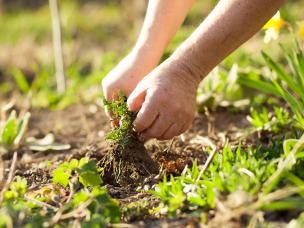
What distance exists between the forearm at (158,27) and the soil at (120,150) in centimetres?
34

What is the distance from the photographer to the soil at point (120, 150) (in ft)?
7.06

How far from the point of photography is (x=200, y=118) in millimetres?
3105

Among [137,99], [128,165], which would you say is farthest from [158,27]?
[128,165]

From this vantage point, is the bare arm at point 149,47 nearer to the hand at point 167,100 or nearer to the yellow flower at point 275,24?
the hand at point 167,100

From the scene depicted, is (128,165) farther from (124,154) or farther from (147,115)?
(147,115)

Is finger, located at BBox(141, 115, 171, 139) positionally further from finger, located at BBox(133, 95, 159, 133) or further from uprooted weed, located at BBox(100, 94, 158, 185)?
uprooted weed, located at BBox(100, 94, 158, 185)

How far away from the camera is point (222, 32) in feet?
6.29

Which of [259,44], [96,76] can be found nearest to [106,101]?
[96,76]

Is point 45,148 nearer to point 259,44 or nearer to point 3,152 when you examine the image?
point 3,152

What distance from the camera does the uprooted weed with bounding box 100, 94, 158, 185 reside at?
2.13m

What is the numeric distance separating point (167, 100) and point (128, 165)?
1.09 feet

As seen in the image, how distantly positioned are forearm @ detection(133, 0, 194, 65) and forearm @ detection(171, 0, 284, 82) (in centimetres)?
37

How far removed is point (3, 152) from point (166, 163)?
35.9 inches

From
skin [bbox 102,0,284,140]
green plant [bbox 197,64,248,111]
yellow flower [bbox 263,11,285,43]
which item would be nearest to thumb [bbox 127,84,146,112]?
skin [bbox 102,0,284,140]
